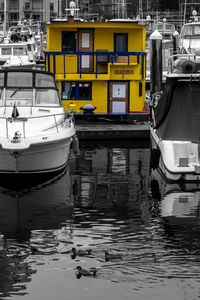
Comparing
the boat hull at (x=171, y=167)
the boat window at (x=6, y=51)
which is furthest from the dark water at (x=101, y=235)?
the boat window at (x=6, y=51)

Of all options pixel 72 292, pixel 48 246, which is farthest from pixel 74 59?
pixel 72 292

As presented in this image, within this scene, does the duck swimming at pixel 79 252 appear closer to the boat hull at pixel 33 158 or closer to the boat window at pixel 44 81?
the boat hull at pixel 33 158

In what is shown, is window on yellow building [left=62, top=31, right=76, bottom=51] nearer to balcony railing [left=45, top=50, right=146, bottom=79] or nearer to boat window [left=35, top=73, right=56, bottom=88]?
balcony railing [left=45, top=50, right=146, bottom=79]

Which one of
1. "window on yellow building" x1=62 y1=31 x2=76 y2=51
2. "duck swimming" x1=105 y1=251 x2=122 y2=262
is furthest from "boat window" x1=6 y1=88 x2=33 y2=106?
"duck swimming" x1=105 y1=251 x2=122 y2=262

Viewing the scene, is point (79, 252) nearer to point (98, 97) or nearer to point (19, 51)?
point (98, 97)

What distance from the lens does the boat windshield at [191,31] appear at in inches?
1365

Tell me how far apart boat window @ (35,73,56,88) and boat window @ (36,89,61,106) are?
0.90 ft

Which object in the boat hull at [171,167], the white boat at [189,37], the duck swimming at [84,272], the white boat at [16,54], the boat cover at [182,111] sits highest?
the white boat at [189,37]

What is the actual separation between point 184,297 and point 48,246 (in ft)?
10.8

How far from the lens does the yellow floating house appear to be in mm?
24422

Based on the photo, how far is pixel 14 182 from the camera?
17.2m

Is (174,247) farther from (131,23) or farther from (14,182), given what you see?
(131,23)

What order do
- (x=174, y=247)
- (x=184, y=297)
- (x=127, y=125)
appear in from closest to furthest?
(x=184, y=297) < (x=174, y=247) < (x=127, y=125)

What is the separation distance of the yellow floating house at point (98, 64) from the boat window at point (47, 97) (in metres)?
4.69
